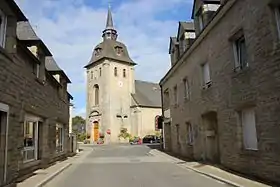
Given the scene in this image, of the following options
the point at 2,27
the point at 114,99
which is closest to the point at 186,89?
the point at 2,27

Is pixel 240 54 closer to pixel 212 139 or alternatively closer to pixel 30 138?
pixel 212 139

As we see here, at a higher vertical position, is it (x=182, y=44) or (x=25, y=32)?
(x=182, y=44)

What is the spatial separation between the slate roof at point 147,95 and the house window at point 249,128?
49.1m

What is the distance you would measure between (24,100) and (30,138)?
10.0 ft

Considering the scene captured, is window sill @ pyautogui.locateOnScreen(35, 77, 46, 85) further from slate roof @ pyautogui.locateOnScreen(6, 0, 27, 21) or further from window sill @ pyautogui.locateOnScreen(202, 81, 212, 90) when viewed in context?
window sill @ pyautogui.locateOnScreen(202, 81, 212, 90)

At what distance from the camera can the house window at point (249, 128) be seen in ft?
37.0

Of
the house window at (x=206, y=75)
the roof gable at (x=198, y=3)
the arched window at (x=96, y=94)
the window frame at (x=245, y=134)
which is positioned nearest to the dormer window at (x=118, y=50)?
the arched window at (x=96, y=94)

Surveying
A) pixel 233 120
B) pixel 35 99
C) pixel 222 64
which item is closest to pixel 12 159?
pixel 35 99

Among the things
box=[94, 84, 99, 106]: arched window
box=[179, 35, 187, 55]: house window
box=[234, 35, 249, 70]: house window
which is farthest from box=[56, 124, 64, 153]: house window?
box=[94, 84, 99, 106]: arched window

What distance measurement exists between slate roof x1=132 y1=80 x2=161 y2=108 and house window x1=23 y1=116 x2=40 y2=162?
46026mm

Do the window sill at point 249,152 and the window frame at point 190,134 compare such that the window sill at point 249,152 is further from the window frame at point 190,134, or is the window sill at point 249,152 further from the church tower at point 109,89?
the church tower at point 109,89

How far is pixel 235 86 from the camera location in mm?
12398

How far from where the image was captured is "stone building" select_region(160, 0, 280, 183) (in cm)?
959

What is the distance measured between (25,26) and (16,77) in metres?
4.33
